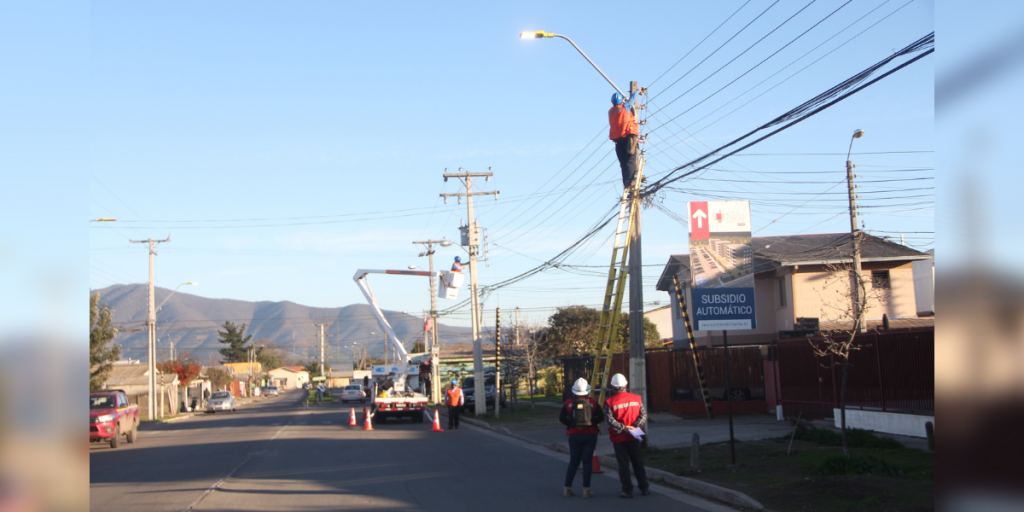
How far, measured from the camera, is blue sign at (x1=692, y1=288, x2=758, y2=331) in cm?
1333

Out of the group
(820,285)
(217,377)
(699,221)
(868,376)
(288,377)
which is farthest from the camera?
(288,377)

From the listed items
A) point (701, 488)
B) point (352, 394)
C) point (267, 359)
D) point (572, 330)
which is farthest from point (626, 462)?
point (267, 359)

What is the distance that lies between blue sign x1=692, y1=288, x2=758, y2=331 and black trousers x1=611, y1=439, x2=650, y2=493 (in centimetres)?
295

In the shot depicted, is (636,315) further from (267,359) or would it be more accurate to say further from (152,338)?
(267,359)

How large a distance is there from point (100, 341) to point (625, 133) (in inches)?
1001

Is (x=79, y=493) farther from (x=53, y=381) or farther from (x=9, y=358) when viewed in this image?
(x=9, y=358)

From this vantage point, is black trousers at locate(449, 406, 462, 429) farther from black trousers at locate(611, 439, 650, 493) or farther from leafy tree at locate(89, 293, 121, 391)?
black trousers at locate(611, 439, 650, 493)

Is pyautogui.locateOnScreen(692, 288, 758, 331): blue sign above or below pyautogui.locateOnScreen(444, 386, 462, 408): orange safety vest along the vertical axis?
above

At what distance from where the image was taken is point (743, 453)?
14.7 meters

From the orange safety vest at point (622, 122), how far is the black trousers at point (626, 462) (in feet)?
24.6

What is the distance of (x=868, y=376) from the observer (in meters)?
18.3

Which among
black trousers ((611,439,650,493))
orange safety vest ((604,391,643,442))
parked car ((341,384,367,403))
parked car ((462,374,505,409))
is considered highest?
orange safety vest ((604,391,643,442))

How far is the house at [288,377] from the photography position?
163m

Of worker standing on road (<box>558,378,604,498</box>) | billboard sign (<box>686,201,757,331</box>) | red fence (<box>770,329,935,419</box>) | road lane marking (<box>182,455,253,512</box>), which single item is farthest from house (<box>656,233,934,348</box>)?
road lane marking (<box>182,455,253,512</box>)
